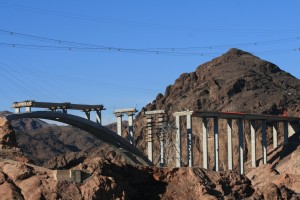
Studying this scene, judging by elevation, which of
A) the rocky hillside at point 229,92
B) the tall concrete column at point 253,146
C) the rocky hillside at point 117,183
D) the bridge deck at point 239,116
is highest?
the rocky hillside at point 229,92

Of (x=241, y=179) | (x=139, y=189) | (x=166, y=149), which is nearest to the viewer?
(x=139, y=189)

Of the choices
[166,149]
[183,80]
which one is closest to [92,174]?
[166,149]

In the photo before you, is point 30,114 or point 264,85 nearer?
point 30,114

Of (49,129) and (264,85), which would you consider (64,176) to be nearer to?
(264,85)

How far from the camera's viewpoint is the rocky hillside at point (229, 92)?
369 ft

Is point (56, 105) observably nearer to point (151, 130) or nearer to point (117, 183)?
point (151, 130)

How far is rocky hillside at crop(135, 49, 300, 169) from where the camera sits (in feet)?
369

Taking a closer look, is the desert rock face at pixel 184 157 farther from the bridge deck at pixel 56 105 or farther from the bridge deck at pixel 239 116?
the bridge deck at pixel 56 105

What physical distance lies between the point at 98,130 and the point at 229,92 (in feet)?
149

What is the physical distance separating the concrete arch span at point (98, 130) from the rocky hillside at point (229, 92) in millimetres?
Result: 25688

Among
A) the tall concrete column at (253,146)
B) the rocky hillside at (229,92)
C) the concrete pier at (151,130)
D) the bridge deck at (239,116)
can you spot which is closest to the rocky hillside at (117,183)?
the concrete pier at (151,130)

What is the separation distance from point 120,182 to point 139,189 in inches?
72.8

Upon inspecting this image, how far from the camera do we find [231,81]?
4683 inches

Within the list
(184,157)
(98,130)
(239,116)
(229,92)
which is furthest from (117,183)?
(229,92)
